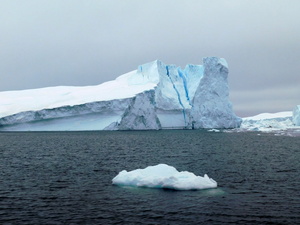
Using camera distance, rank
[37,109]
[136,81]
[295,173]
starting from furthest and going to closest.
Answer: [136,81], [37,109], [295,173]

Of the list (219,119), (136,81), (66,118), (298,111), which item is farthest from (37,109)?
(298,111)

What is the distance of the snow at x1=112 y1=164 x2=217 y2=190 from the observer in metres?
14.1

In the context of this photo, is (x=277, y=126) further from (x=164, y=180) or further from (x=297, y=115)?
(x=164, y=180)

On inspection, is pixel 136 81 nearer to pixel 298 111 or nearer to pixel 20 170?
pixel 298 111

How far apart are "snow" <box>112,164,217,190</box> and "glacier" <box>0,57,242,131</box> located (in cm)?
3840

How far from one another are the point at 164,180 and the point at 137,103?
41194mm

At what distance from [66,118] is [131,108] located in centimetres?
998

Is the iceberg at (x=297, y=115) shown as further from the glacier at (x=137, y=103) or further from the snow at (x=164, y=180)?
the snow at (x=164, y=180)

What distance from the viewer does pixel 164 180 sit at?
46.7 ft

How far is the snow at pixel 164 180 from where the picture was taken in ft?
46.2

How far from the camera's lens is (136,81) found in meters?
66.3

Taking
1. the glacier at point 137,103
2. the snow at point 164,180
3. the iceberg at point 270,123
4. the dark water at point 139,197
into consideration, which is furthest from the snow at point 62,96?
the snow at point 164,180

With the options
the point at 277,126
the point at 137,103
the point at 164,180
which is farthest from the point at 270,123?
the point at 164,180

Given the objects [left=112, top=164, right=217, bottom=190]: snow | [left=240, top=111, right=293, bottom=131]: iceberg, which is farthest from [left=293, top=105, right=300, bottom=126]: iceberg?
[left=112, top=164, right=217, bottom=190]: snow
